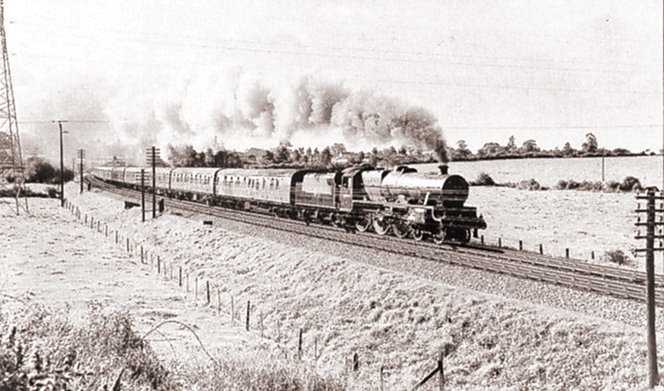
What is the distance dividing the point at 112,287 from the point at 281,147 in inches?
1902

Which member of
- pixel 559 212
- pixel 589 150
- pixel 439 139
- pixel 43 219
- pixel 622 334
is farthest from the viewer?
pixel 589 150

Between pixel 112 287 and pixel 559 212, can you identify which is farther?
pixel 559 212

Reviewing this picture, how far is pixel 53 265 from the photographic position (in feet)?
78.0

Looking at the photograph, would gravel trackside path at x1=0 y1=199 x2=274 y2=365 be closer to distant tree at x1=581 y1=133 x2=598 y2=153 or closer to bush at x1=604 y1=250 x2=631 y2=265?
bush at x1=604 y1=250 x2=631 y2=265

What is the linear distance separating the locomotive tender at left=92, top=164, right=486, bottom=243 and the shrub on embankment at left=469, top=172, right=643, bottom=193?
26.8 meters

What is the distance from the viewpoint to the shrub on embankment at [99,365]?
1073cm

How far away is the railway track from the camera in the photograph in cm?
1659

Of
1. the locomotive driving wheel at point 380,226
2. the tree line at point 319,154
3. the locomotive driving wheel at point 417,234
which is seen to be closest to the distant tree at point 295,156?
the tree line at point 319,154

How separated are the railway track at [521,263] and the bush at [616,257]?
16.7ft

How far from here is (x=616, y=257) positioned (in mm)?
26672

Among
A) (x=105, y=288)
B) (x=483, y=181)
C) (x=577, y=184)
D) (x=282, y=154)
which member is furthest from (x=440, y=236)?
(x=282, y=154)

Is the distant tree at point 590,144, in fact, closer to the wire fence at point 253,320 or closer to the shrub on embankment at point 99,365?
the wire fence at point 253,320

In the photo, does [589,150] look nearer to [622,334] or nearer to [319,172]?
[319,172]

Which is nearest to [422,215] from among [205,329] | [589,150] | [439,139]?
[439,139]
